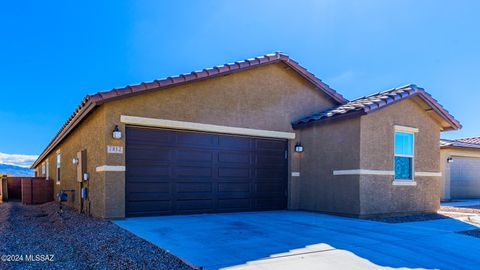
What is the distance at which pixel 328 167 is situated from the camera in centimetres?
1067

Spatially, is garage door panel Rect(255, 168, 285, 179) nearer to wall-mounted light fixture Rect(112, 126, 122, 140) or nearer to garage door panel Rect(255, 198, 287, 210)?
garage door panel Rect(255, 198, 287, 210)

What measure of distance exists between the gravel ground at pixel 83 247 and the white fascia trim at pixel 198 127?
2.77 metres

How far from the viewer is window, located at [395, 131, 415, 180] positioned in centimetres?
1063

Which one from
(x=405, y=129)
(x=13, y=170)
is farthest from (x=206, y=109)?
(x=13, y=170)

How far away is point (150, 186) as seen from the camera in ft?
31.1

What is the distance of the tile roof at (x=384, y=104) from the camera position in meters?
9.55

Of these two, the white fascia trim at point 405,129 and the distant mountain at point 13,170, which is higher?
the white fascia trim at point 405,129

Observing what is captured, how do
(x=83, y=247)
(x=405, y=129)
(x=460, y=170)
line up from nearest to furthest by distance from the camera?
(x=83, y=247) → (x=405, y=129) → (x=460, y=170)

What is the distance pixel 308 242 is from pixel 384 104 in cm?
540

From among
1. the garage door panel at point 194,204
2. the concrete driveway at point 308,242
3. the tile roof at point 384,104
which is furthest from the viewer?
the garage door panel at point 194,204

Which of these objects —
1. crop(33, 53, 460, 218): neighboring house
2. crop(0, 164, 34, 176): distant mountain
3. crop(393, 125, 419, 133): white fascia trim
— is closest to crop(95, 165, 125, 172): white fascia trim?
crop(33, 53, 460, 218): neighboring house

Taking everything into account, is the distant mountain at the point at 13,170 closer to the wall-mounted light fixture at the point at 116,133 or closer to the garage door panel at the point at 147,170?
the garage door panel at the point at 147,170

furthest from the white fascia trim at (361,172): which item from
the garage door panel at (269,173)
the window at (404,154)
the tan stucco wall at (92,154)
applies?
the tan stucco wall at (92,154)

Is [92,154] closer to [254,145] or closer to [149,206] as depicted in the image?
[149,206]
